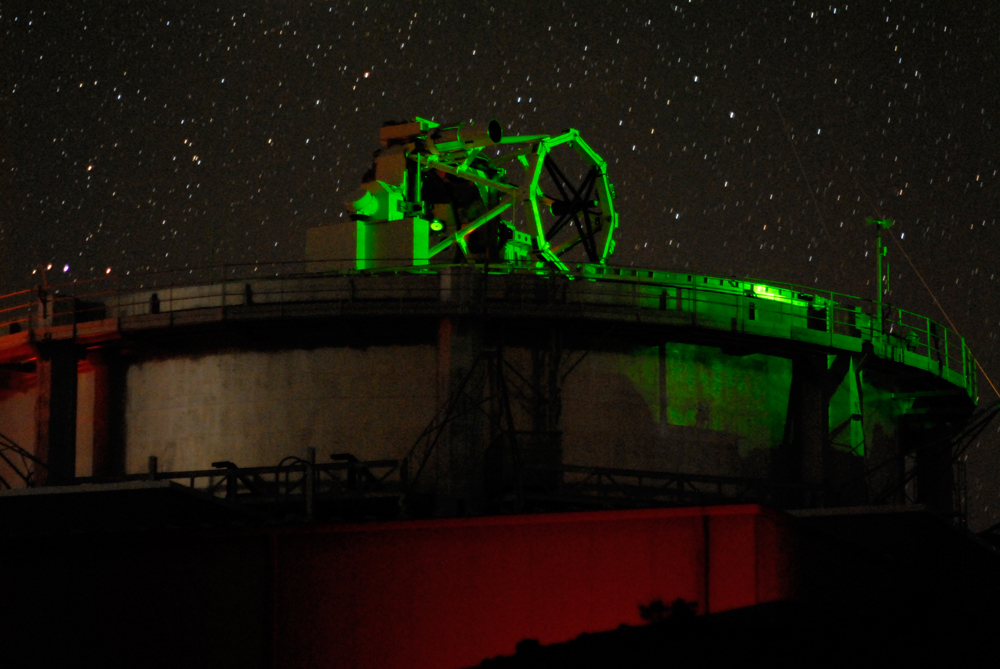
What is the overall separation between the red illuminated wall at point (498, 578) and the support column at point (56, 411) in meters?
12.4

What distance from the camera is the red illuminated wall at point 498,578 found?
19.8 metres

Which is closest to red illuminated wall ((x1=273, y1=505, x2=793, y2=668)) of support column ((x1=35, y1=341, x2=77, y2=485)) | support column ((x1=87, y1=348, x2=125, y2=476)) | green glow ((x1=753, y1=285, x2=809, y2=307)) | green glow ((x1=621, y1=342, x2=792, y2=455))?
green glow ((x1=621, y1=342, x2=792, y2=455))

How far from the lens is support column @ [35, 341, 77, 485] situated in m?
30.6

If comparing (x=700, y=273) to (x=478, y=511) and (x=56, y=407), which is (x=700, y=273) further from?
(x=56, y=407)

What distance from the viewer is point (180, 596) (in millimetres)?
20031

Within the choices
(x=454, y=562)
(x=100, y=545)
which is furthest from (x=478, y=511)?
(x=100, y=545)

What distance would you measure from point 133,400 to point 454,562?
13.4 metres

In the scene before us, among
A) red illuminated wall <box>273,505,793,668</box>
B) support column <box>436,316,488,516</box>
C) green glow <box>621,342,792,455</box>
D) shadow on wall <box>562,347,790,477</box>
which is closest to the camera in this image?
red illuminated wall <box>273,505,793,668</box>

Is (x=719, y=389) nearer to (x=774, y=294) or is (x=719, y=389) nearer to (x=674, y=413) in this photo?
(x=674, y=413)

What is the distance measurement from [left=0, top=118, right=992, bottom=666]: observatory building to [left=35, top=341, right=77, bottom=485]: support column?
5 centimetres

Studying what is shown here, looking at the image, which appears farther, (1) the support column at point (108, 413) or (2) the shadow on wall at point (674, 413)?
(1) the support column at point (108, 413)

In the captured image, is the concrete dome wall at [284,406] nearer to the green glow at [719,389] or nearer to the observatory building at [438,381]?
the observatory building at [438,381]

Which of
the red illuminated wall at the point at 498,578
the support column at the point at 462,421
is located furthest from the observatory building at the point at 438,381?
the red illuminated wall at the point at 498,578

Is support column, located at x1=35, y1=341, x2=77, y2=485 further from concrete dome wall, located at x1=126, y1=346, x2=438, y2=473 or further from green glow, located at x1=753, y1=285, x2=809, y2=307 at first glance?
green glow, located at x1=753, y1=285, x2=809, y2=307
